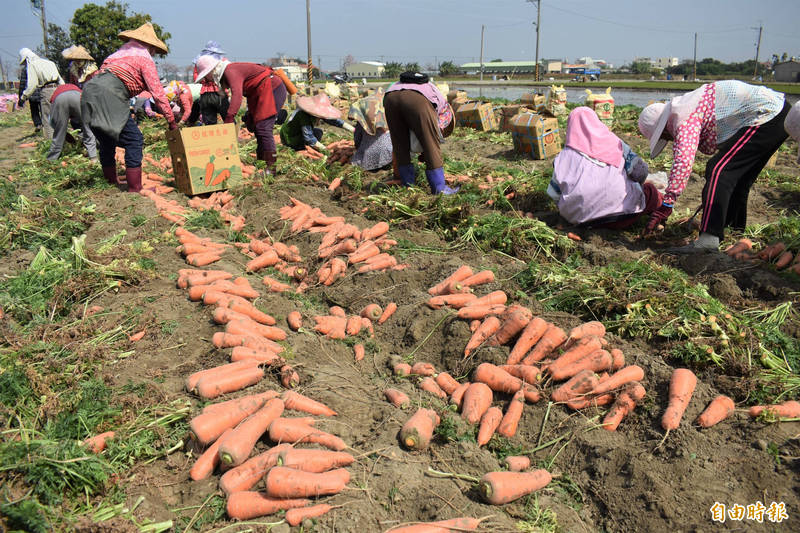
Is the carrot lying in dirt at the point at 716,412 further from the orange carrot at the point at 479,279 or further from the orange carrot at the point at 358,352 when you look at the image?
the orange carrot at the point at 358,352

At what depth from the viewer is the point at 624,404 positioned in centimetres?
277

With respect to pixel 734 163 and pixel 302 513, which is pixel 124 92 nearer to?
pixel 302 513

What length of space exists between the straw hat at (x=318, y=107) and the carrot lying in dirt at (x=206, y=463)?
670cm

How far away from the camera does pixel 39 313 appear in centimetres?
362

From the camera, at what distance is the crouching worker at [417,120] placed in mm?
5852

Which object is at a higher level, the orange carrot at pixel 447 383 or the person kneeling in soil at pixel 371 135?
the person kneeling in soil at pixel 371 135

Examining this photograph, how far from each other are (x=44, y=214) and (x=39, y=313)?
2.37 m

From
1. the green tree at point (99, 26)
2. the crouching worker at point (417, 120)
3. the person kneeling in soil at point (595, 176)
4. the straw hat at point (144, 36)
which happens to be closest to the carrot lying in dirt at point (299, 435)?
the person kneeling in soil at point (595, 176)

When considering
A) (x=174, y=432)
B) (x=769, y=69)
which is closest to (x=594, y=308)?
(x=174, y=432)

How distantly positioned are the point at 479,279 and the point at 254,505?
2.32m

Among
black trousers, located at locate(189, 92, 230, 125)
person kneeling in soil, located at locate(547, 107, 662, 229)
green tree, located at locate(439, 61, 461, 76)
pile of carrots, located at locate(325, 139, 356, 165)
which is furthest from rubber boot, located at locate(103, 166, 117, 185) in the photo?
green tree, located at locate(439, 61, 461, 76)

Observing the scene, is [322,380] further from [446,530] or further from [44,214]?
[44,214]

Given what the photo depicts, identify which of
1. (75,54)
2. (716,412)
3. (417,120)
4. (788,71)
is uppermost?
(788,71)

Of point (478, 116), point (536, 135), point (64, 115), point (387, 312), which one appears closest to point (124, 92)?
point (64, 115)
